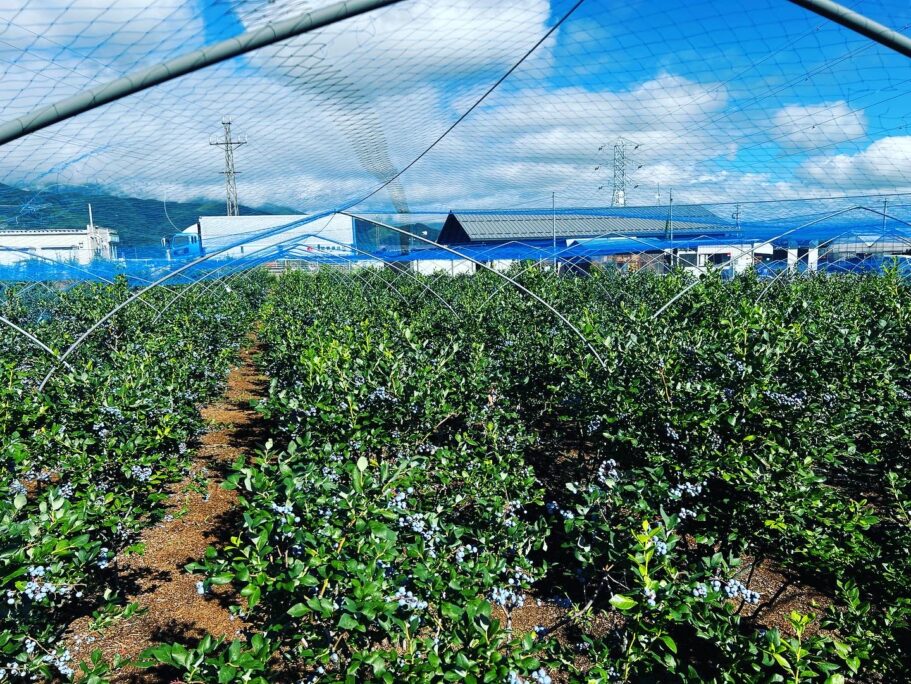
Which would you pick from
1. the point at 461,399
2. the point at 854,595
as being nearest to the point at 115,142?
the point at 461,399

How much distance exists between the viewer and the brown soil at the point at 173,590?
3.61 metres

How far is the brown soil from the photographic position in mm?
3613

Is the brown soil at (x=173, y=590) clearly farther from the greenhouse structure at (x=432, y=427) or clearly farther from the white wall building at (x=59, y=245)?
the white wall building at (x=59, y=245)

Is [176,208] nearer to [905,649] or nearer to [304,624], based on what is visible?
[304,624]

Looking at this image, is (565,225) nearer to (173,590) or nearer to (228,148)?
(228,148)

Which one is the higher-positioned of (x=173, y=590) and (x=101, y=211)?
(x=101, y=211)

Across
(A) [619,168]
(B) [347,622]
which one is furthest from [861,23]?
(A) [619,168]

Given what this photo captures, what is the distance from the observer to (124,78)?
1.58 meters

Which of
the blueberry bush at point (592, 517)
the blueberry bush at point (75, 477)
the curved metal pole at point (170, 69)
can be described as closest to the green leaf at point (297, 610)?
the blueberry bush at point (592, 517)

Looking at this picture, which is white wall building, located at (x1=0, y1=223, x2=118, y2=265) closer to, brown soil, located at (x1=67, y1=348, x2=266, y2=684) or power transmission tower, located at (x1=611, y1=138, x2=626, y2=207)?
brown soil, located at (x1=67, y1=348, x2=266, y2=684)

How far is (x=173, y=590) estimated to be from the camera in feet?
14.0

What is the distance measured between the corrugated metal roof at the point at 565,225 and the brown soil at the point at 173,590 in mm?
13150

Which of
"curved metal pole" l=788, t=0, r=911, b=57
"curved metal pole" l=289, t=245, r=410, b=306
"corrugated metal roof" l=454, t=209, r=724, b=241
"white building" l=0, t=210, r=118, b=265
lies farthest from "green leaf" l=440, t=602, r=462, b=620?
"corrugated metal roof" l=454, t=209, r=724, b=241

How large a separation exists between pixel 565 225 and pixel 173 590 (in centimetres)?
2618
